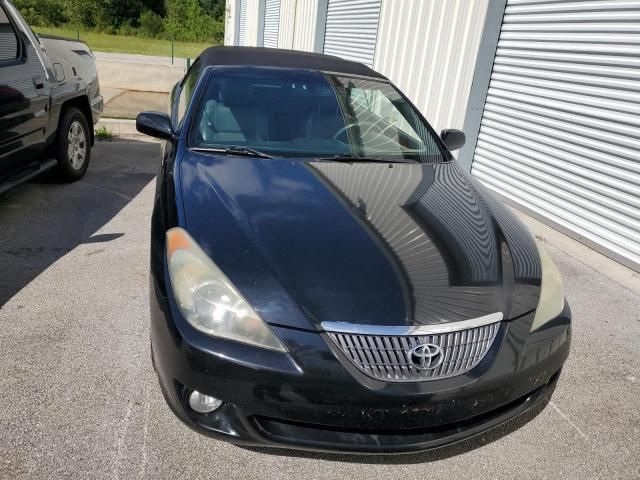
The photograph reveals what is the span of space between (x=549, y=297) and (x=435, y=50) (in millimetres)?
5229

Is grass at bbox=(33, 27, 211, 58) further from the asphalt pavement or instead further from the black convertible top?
the asphalt pavement

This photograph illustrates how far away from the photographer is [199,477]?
1.87m

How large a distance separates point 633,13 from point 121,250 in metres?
4.71

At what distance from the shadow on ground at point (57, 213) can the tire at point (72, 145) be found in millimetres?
131

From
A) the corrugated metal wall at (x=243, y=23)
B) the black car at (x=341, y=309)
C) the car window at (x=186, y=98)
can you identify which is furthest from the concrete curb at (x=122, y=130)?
the corrugated metal wall at (x=243, y=23)

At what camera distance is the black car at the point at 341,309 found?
1663 mm

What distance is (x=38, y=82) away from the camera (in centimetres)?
427

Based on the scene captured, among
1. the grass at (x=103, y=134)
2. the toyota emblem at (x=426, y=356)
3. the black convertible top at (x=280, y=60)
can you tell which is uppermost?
the black convertible top at (x=280, y=60)

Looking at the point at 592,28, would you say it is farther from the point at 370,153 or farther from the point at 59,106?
the point at 59,106

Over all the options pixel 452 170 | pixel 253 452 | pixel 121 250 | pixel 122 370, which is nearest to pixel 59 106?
pixel 121 250

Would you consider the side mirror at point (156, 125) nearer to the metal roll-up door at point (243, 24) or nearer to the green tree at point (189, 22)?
the metal roll-up door at point (243, 24)

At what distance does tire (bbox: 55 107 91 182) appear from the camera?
189 inches

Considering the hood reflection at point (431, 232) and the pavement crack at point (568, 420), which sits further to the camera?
A: the pavement crack at point (568, 420)

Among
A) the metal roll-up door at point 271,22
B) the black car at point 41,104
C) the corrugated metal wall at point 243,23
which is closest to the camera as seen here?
the black car at point 41,104
